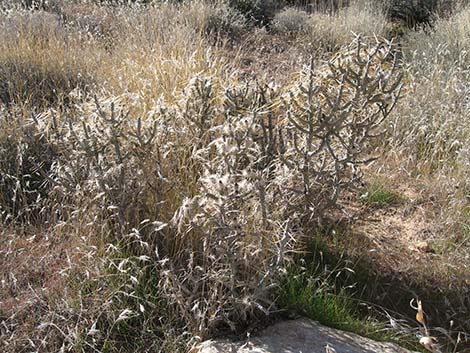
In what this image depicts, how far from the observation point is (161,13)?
6633 millimetres

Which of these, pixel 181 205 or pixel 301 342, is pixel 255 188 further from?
pixel 301 342

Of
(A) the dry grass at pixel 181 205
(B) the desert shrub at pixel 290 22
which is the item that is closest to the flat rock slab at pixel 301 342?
(A) the dry grass at pixel 181 205

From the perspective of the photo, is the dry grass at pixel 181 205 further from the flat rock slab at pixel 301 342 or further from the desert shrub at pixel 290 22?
the desert shrub at pixel 290 22

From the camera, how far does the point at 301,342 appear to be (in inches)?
93.4

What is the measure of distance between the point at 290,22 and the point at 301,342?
648 centimetres

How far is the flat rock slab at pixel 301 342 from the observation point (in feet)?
7.64

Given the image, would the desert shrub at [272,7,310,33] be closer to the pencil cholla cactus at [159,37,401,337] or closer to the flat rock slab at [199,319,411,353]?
the pencil cholla cactus at [159,37,401,337]

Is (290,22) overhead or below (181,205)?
below

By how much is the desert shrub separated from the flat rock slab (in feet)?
19.5

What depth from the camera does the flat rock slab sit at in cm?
233

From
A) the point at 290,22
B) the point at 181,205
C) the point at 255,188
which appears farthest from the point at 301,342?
the point at 290,22

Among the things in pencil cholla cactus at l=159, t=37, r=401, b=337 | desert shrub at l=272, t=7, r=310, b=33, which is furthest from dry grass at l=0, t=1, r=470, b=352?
desert shrub at l=272, t=7, r=310, b=33

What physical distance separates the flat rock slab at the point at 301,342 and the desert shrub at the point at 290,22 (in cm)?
596

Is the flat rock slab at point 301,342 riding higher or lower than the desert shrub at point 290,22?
lower
